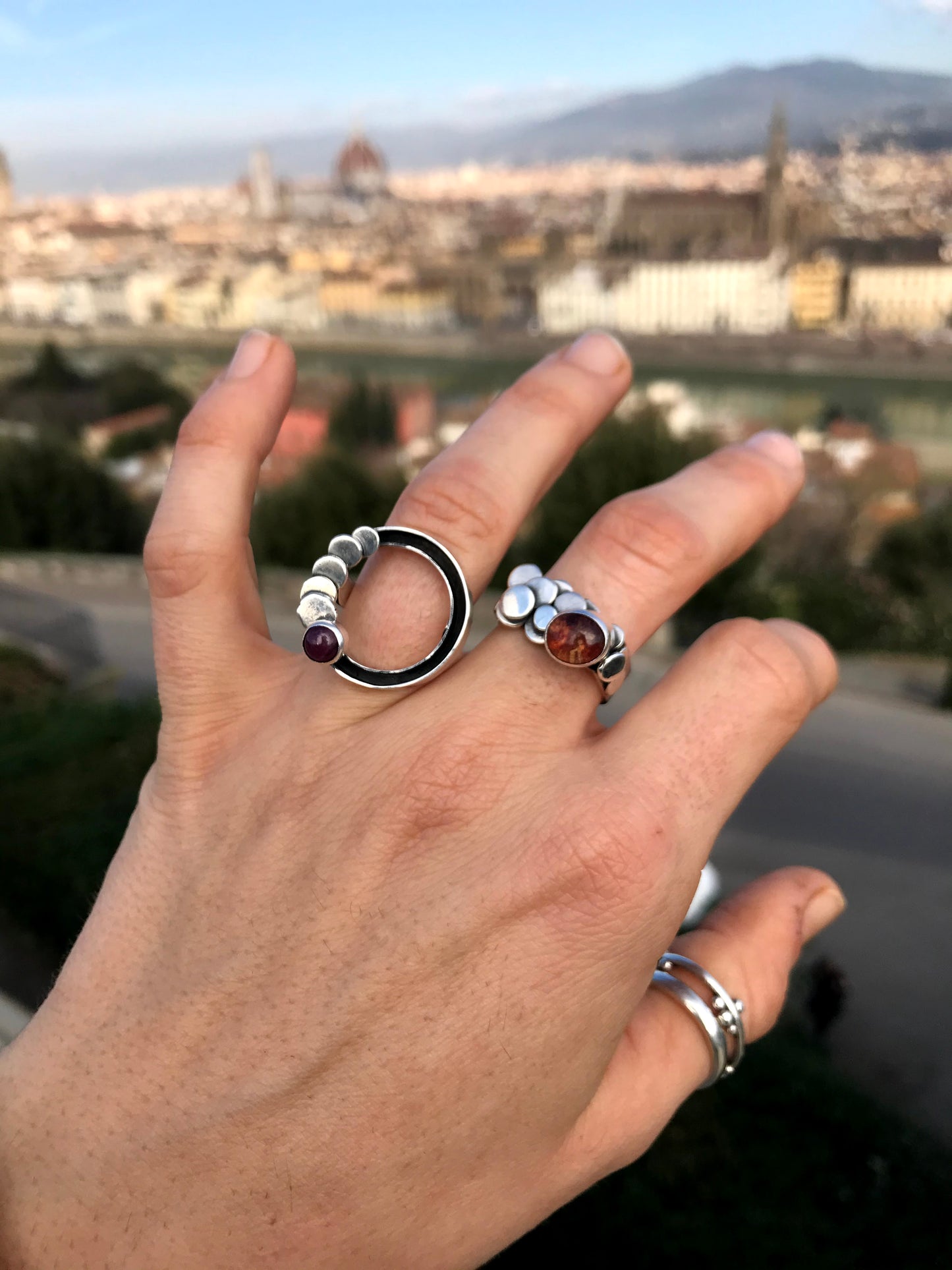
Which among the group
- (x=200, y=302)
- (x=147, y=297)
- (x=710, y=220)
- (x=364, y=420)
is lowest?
(x=364, y=420)

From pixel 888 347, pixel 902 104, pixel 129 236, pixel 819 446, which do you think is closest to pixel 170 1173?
pixel 819 446

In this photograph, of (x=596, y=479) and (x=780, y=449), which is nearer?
(x=780, y=449)

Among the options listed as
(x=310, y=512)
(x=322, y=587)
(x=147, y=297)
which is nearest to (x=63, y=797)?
(x=322, y=587)

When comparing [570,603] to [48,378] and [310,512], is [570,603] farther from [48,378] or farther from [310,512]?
[48,378]

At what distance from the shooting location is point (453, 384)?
2939 centimetres

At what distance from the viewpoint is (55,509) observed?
442 inches

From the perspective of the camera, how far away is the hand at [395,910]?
749 mm

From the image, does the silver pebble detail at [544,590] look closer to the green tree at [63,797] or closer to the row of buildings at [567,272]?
the green tree at [63,797]

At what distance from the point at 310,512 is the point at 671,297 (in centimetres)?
2762

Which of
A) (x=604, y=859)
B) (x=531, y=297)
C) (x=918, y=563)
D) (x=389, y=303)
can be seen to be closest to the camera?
(x=604, y=859)

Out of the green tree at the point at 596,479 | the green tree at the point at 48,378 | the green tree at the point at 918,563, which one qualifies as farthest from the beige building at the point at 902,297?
the green tree at the point at 596,479

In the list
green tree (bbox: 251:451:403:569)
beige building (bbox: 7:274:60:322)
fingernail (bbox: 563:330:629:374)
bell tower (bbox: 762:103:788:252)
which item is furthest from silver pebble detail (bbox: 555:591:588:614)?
beige building (bbox: 7:274:60:322)

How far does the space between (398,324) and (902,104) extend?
67.6ft

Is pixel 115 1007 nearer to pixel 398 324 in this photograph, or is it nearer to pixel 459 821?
pixel 459 821
